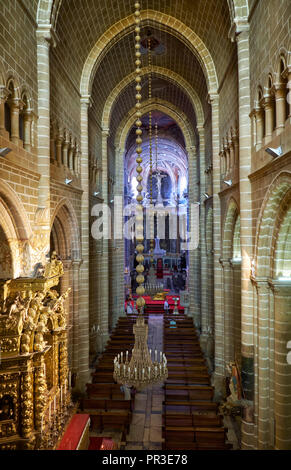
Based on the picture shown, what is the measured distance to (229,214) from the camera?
1241 cm

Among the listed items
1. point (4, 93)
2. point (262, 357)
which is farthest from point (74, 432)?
point (4, 93)

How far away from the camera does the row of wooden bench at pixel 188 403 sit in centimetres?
970

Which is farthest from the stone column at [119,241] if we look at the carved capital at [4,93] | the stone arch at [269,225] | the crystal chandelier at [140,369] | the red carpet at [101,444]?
the crystal chandelier at [140,369]

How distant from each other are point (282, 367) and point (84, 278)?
771 cm

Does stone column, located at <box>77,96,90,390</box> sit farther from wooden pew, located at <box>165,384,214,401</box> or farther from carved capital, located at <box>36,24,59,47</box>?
carved capital, located at <box>36,24,59,47</box>

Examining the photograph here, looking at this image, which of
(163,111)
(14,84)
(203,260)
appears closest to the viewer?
(14,84)

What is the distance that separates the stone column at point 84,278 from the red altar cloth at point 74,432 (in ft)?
14.0

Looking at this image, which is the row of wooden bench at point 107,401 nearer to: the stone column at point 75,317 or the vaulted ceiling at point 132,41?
the stone column at point 75,317

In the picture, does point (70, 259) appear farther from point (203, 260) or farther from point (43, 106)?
point (203, 260)

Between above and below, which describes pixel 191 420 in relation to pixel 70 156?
below

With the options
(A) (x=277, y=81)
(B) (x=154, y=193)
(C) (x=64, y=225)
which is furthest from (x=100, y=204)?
(B) (x=154, y=193)

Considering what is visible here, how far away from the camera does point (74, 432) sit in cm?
817

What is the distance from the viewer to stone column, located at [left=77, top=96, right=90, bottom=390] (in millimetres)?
13242

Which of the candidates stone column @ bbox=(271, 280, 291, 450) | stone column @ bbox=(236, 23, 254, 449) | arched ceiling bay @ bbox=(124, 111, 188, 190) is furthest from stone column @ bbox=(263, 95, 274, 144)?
arched ceiling bay @ bbox=(124, 111, 188, 190)
